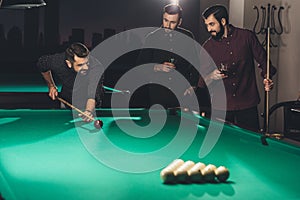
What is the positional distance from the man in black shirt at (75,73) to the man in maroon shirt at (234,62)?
973 millimetres

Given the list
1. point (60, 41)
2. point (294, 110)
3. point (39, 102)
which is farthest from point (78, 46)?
point (60, 41)

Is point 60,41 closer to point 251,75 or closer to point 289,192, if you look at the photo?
point 251,75

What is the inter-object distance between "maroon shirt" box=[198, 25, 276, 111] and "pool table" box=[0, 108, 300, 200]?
99cm

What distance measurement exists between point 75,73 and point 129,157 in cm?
217

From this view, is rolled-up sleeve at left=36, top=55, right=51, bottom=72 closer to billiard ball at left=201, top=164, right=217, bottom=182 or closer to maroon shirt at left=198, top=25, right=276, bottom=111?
maroon shirt at left=198, top=25, right=276, bottom=111

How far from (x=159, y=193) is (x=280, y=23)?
4.39 metres

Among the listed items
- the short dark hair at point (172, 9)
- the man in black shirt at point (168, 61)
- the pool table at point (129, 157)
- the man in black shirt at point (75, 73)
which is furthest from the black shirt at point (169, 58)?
the pool table at point (129, 157)

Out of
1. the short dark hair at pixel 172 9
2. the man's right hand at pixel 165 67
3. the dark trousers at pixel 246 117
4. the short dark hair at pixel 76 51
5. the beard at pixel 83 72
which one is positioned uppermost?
the short dark hair at pixel 172 9

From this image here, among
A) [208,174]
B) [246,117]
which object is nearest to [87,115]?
[208,174]

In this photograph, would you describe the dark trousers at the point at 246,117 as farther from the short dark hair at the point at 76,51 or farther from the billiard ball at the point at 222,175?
the billiard ball at the point at 222,175

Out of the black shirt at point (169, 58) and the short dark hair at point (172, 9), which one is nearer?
the short dark hair at point (172, 9)

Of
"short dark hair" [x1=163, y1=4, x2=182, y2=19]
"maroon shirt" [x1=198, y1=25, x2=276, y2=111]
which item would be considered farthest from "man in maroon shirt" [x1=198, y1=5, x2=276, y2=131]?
"short dark hair" [x1=163, y1=4, x2=182, y2=19]

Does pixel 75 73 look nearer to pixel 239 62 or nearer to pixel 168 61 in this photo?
pixel 168 61

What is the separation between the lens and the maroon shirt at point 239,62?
13.9 ft
